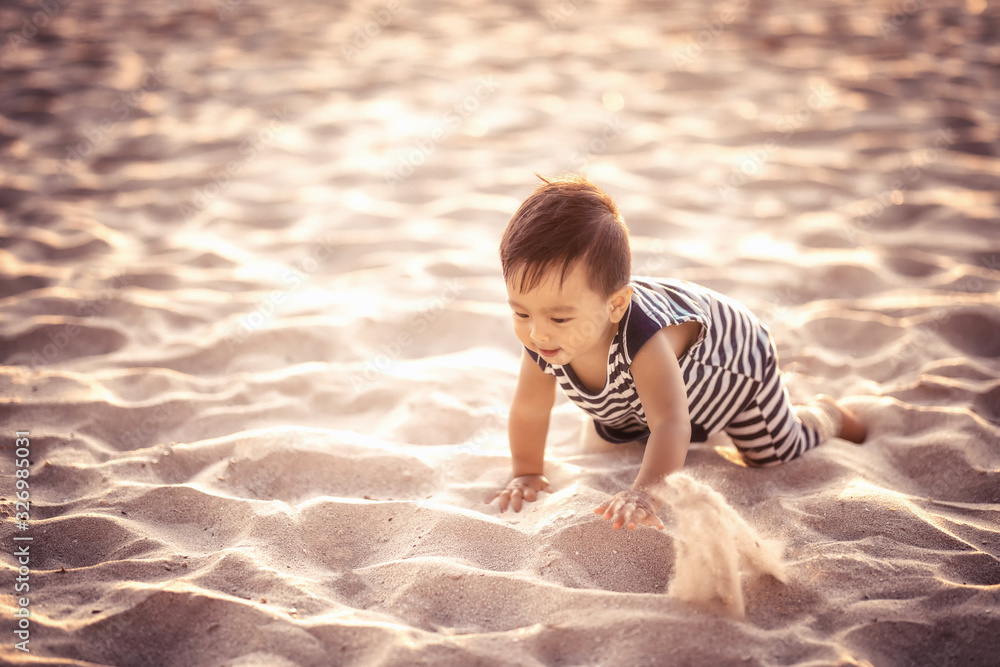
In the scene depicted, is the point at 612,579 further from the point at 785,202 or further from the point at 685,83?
the point at 685,83

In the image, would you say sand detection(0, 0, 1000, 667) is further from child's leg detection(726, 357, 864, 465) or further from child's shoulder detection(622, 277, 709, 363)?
child's shoulder detection(622, 277, 709, 363)

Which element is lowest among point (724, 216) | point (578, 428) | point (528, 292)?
point (578, 428)

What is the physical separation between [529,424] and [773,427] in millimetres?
713

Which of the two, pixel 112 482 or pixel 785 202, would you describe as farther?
pixel 785 202

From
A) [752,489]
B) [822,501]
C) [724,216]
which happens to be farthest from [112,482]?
[724,216]

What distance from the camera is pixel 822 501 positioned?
6.43 ft

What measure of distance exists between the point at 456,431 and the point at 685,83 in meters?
4.55
